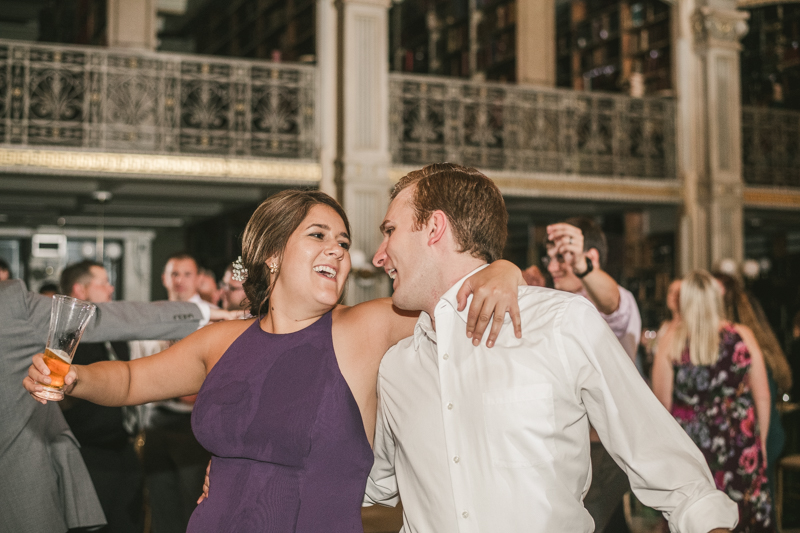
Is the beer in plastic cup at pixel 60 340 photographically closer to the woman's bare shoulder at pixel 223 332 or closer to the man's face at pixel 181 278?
the woman's bare shoulder at pixel 223 332

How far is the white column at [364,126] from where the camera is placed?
25.2 feet

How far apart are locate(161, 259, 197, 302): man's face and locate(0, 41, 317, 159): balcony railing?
11.6 feet

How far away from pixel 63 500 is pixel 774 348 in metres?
3.62

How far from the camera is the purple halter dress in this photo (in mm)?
1546

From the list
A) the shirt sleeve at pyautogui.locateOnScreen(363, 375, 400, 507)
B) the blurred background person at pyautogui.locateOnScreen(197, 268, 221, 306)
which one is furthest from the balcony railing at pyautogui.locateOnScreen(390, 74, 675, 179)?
the shirt sleeve at pyautogui.locateOnScreen(363, 375, 400, 507)

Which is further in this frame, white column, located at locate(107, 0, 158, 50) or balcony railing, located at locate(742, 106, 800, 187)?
balcony railing, located at locate(742, 106, 800, 187)

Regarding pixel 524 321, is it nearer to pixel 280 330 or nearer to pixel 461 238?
pixel 461 238

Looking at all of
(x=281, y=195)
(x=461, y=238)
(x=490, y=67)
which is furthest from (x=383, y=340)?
(x=490, y=67)

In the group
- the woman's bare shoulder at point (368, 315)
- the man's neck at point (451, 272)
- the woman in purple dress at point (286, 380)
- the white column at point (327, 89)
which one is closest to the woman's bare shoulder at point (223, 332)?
the woman in purple dress at point (286, 380)

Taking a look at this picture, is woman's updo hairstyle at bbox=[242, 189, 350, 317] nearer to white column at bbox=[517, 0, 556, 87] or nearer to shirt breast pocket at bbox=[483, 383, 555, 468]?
shirt breast pocket at bbox=[483, 383, 555, 468]

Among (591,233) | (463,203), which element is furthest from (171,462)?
(463,203)

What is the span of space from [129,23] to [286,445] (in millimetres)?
7425

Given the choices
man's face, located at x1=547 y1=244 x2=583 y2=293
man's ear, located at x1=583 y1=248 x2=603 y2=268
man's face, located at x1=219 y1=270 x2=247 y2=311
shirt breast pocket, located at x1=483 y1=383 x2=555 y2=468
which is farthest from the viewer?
man's face, located at x1=219 y1=270 x2=247 y2=311

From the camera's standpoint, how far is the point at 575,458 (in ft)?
4.43
